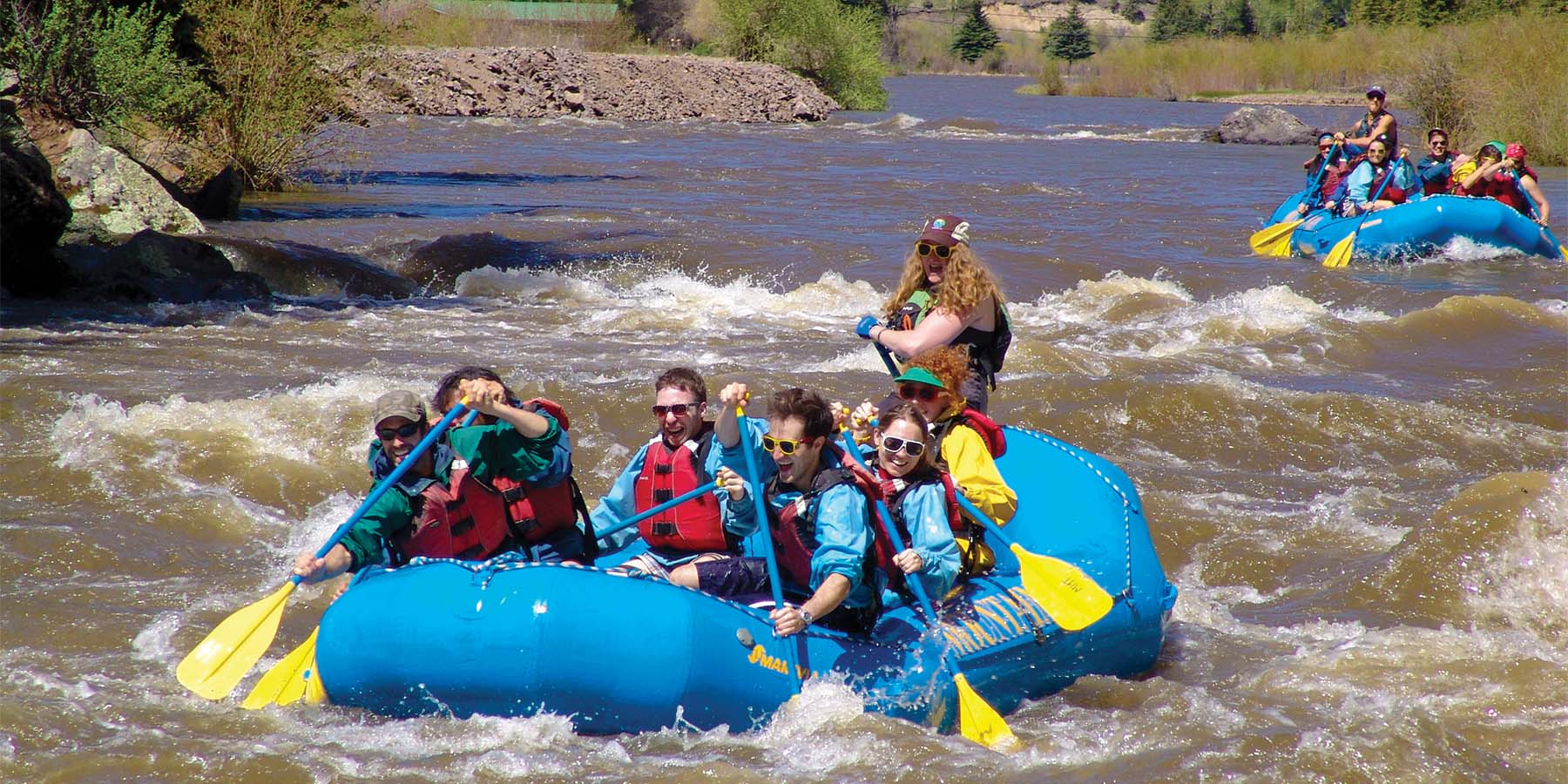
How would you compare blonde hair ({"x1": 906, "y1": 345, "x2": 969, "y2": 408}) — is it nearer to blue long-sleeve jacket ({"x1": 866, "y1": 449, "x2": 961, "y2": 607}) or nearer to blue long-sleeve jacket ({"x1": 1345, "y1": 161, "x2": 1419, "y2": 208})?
blue long-sleeve jacket ({"x1": 866, "y1": 449, "x2": 961, "y2": 607})

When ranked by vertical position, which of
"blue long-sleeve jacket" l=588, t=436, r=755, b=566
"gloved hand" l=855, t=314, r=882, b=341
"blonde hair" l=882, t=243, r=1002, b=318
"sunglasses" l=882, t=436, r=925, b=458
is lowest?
"blue long-sleeve jacket" l=588, t=436, r=755, b=566

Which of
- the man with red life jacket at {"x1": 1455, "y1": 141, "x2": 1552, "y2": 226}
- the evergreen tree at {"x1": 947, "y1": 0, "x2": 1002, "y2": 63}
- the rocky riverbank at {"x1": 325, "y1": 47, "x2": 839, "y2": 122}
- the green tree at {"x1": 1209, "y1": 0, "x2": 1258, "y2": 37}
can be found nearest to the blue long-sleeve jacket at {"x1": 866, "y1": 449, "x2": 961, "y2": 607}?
the man with red life jacket at {"x1": 1455, "y1": 141, "x2": 1552, "y2": 226}

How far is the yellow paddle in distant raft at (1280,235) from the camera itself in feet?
48.0

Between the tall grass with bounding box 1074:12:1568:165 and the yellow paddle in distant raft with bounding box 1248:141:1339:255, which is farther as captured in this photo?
the tall grass with bounding box 1074:12:1568:165

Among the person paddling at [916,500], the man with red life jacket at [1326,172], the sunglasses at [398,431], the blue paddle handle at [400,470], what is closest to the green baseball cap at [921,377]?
the person paddling at [916,500]

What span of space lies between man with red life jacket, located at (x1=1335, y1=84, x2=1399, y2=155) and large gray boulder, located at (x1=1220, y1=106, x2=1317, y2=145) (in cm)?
1655

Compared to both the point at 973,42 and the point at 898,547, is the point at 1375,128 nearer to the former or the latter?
the point at 898,547

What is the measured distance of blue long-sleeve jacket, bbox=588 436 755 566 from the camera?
4371mm

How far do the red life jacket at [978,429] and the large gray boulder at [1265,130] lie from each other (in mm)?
27408

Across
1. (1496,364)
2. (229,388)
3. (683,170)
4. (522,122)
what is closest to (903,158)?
(683,170)

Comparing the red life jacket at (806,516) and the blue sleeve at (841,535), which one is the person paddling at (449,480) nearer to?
the red life jacket at (806,516)

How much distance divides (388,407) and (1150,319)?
8.34 metres

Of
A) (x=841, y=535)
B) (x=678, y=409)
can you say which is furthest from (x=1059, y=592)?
(x=678, y=409)

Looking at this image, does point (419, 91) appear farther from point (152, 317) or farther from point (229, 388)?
point (229, 388)
